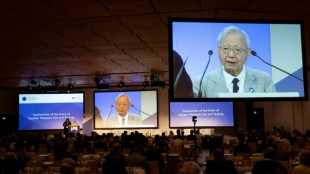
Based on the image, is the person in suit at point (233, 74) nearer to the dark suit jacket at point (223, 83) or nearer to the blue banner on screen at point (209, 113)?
the dark suit jacket at point (223, 83)

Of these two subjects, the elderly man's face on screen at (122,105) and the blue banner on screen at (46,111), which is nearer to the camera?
the elderly man's face on screen at (122,105)

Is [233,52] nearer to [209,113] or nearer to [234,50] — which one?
[234,50]

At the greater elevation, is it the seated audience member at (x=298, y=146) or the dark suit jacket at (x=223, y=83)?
the dark suit jacket at (x=223, y=83)

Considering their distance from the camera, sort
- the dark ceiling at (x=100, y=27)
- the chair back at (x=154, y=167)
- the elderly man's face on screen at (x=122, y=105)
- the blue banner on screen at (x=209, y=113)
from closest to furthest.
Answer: the chair back at (x=154, y=167), the dark ceiling at (x=100, y=27), the blue banner on screen at (x=209, y=113), the elderly man's face on screen at (x=122, y=105)

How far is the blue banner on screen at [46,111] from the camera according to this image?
2253 cm

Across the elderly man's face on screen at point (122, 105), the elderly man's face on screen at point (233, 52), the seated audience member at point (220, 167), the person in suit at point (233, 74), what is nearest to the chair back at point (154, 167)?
the seated audience member at point (220, 167)

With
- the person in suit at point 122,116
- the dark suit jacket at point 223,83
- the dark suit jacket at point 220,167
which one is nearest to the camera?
the dark suit jacket at point 220,167

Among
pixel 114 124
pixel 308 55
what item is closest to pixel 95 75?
pixel 114 124

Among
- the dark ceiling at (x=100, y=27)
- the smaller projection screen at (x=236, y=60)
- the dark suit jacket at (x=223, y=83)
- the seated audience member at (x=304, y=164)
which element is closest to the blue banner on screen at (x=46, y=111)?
the dark ceiling at (x=100, y=27)

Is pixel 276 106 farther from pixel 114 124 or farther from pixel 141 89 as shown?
pixel 114 124

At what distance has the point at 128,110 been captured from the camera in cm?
2217

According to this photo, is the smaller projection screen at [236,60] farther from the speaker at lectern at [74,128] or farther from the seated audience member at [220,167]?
the speaker at lectern at [74,128]

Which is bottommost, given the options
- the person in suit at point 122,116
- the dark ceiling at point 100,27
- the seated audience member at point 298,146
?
the seated audience member at point 298,146

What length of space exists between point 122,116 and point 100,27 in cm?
1384
